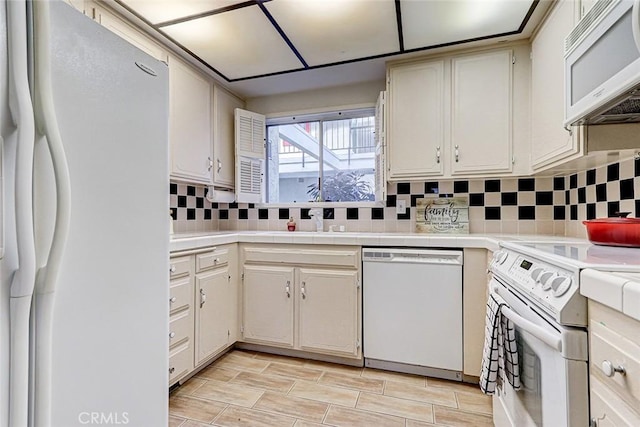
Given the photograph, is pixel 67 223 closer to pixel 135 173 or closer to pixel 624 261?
pixel 135 173

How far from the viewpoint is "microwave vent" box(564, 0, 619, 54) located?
107 cm

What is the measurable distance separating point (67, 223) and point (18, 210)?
8cm

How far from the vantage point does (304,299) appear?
7.25 feet

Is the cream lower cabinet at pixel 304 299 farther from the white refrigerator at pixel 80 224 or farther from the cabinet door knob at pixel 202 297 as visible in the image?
the white refrigerator at pixel 80 224

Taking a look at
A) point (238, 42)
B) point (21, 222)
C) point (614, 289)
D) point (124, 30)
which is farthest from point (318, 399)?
point (124, 30)

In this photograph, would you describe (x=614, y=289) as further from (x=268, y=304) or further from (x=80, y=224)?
(x=268, y=304)

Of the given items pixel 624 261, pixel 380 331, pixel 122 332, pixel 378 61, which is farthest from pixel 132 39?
pixel 624 261

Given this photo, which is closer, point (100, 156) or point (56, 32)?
point (56, 32)

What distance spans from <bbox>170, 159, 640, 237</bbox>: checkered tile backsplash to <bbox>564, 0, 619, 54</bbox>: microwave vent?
73 centimetres

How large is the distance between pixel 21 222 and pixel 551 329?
1.30m

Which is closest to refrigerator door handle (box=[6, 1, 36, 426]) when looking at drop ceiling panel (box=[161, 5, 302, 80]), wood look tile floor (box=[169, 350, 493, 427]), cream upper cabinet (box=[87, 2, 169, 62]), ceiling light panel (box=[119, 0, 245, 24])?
cream upper cabinet (box=[87, 2, 169, 62])

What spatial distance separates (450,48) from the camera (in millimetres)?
2197

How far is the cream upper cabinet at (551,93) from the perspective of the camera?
62.7 inches

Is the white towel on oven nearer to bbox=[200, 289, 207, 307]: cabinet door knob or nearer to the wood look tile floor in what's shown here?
the wood look tile floor
